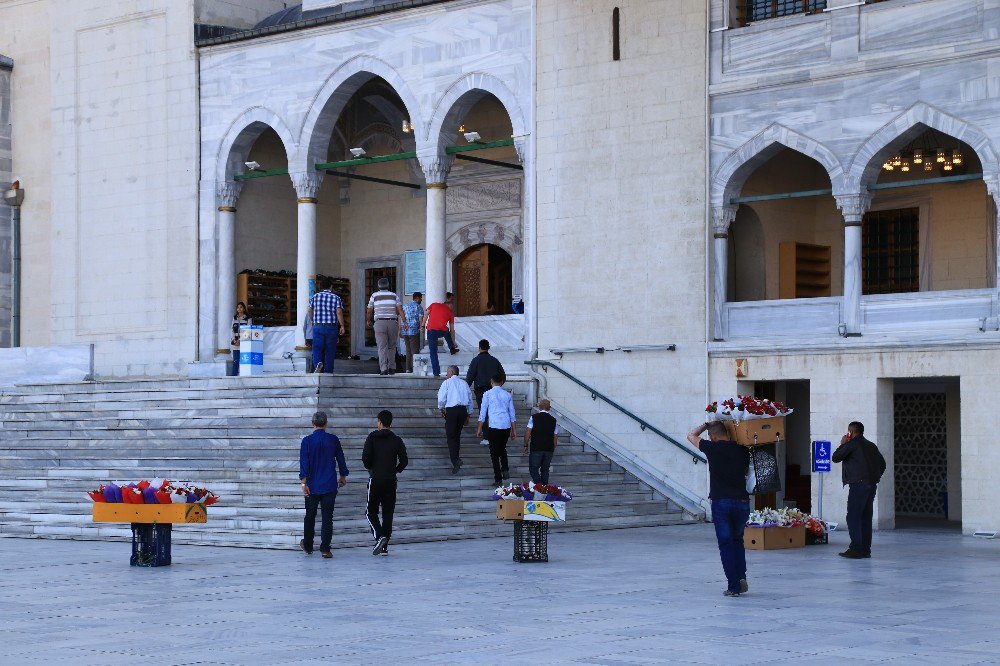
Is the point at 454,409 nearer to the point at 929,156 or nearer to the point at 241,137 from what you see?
the point at 929,156

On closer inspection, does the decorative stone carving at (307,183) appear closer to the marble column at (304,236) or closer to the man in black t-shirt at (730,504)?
the marble column at (304,236)

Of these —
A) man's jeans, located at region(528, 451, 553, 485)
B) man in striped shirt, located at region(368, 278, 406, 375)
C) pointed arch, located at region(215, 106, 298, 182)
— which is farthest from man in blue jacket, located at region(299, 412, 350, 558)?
pointed arch, located at region(215, 106, 298, 182)

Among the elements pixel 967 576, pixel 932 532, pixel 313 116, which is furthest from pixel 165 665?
pixel 313 116

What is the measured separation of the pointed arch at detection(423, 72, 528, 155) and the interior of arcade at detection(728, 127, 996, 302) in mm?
3607

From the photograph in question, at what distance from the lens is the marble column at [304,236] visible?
84.4 feet

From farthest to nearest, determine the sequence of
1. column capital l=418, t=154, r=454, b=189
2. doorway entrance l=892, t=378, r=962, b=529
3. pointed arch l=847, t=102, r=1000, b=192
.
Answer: column capital l=418, t=154, r=454, b=189
doorway entrance l=892, t=378, r=962, b=529
pointed arch l=847, t=102, r=1000, b=192

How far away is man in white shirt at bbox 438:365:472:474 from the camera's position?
1939cm

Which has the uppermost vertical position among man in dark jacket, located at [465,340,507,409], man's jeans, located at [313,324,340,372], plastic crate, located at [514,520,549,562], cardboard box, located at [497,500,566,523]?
man's jeans, located at [313,324,340,372]

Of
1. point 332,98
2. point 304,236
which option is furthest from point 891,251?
point 304,236

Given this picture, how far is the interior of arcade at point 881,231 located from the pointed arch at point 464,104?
361 centimetres

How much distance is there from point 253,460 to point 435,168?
743 centimetres

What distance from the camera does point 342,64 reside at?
25516 millimetres

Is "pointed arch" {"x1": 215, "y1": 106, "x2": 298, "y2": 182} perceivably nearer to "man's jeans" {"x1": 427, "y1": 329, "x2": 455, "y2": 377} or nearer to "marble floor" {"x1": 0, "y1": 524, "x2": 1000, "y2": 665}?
"man's jeans" {"x1": 427, "y1": 329, "x2": 455, "y2": 377}

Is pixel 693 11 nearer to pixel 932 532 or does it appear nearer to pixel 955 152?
pixel 955 152
